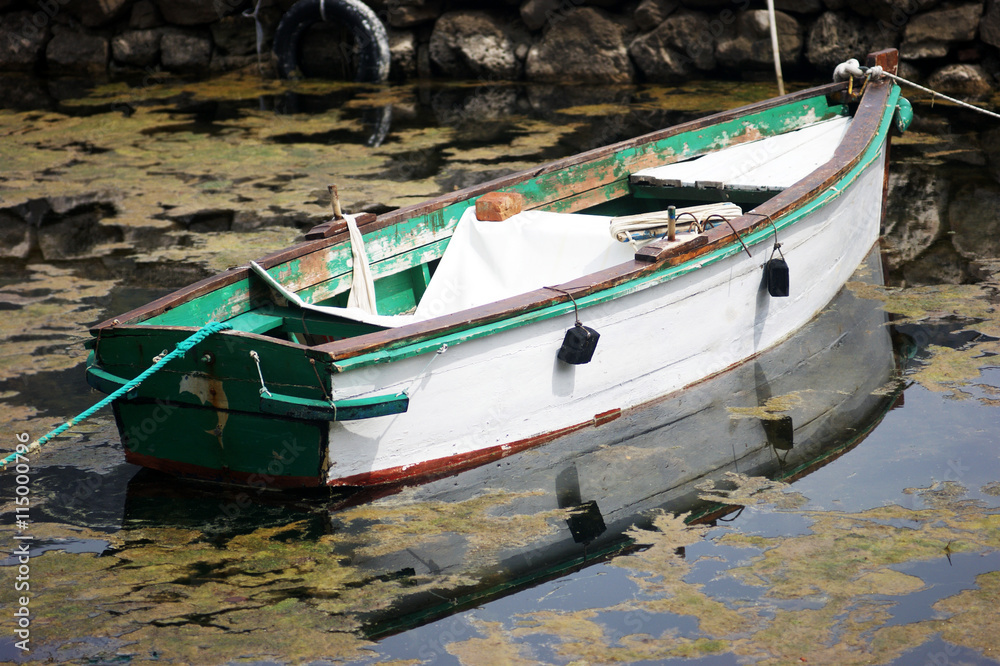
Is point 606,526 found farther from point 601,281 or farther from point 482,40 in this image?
point 482,40

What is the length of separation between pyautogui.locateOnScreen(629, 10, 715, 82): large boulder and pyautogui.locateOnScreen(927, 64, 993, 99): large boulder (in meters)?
2.37

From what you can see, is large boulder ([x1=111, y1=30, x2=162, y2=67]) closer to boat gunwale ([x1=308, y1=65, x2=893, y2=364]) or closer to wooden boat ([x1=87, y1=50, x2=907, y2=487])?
wooden boat ([x1=87, y1=50, x2=907, y2=487])

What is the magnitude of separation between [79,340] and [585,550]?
3.10 meters

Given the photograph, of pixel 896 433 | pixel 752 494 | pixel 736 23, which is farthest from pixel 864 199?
pixel 736 23

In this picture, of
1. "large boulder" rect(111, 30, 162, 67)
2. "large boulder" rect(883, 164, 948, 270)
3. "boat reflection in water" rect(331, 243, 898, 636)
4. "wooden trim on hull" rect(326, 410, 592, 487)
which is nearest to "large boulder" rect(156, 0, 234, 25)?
"large boulder" rect(111, 30, 162, 67)

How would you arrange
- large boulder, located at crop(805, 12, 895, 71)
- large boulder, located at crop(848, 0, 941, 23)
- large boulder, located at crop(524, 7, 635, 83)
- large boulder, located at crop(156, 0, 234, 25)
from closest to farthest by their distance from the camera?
large boulder, located at crop(848, 0, 941, 23) < large boulder, located at crop(805, 12, 895, 71) < large boulder, located at crop(524, 7, 635, 83) < large boulder, located at crop(156, 0, 234, 25)

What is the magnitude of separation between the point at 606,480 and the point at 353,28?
941cm

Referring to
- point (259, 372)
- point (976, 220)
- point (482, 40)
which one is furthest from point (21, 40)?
point (259, 372)

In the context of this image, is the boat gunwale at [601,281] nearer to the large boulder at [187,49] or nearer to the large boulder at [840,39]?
the large boulder at [840,39]

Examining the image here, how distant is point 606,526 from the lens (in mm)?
3865

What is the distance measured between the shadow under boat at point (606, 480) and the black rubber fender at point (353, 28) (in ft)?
27.4

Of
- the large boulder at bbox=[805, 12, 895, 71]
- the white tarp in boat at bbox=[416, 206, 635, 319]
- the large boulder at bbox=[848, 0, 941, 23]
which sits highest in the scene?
the large boulder at bbox=[848, 0, 941, 23]

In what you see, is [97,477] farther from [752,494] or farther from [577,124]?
[577,124]

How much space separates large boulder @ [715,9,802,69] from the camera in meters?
11.1
